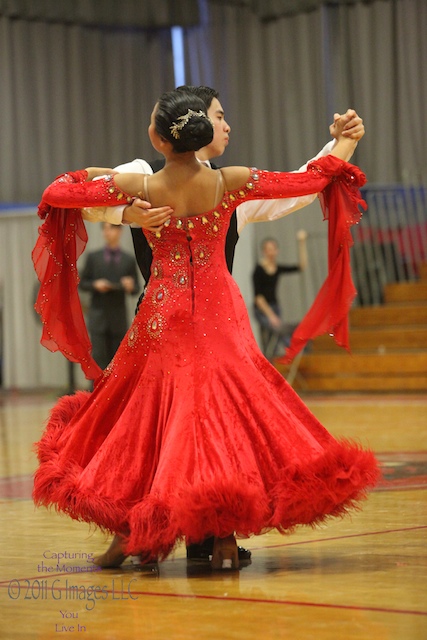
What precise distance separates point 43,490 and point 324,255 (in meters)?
9.47

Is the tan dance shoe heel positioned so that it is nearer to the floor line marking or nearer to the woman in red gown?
the woman in red gown

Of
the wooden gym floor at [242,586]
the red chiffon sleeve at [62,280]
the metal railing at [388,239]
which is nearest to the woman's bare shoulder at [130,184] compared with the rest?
the red chiffon sleeve at [62,280]

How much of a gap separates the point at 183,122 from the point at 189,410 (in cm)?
87

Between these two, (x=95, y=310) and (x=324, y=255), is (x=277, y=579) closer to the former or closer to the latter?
(x=95, y=310)

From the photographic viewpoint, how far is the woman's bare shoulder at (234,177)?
343 cm

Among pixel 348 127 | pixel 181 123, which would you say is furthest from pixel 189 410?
pixel 348 127

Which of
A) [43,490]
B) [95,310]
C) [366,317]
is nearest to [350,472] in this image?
[43,490]

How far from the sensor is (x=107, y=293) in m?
8.19

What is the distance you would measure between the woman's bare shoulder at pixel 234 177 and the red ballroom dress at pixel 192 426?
23mm

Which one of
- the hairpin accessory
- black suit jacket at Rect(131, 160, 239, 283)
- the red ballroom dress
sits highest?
the hairpin accessory

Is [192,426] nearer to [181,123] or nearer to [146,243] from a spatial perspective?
[146,243]

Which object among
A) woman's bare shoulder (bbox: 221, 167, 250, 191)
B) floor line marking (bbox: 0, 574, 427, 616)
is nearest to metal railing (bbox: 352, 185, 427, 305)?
woman's bare shoulder (bbox: 221, 167, 250, 191)

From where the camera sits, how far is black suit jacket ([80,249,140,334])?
799 centimetres

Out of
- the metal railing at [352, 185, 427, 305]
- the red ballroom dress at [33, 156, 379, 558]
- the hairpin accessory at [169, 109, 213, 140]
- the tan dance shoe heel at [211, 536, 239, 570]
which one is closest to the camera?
the red ballroom dress at [33, 156, 379, 558]
